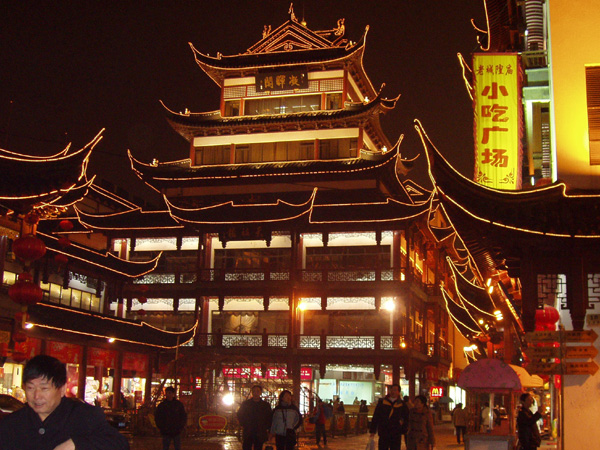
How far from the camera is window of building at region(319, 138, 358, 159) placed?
1700 inches

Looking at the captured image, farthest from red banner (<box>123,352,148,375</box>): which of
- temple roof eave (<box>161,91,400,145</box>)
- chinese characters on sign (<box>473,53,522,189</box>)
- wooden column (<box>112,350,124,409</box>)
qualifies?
chinese characters on sign (<box>473,53,522,189</box>)

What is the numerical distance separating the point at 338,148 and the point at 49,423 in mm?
40101

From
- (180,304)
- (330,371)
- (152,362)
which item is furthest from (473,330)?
(180,304)

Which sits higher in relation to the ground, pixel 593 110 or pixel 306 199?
pixel 306 199

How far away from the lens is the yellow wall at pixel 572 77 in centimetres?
1092

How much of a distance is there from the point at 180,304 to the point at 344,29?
19.8 m

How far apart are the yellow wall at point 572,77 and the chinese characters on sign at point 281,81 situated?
113ft

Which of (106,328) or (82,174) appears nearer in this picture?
(82,174)

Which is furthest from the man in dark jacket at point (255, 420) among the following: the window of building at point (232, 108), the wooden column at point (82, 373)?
the window of building at point (232, 108)

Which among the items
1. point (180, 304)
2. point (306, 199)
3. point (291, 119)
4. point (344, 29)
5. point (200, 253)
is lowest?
point (180, 304)

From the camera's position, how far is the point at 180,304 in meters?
43.9

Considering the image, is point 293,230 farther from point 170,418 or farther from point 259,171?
point 170,418

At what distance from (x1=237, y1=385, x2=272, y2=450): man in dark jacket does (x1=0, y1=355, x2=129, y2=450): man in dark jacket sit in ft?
31.2

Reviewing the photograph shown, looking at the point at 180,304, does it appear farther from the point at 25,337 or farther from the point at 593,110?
the point at 593,110
